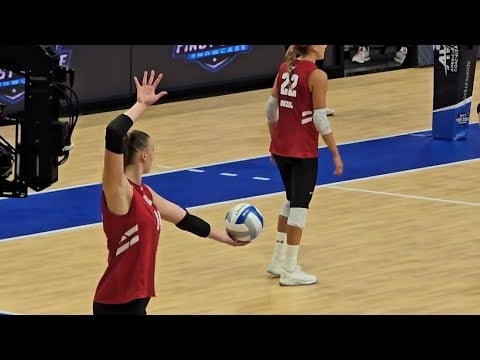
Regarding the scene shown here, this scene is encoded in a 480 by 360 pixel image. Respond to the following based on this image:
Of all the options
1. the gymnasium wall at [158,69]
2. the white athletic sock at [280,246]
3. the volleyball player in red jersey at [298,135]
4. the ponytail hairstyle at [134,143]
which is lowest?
the gymnasium wall at [158,69]

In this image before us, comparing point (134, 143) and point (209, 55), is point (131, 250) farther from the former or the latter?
point (209, 55)

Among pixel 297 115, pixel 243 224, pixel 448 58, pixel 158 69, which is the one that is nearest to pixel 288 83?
pixel 297 115

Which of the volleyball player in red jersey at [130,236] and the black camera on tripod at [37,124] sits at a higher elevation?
the black camera on tripod at [37,124]

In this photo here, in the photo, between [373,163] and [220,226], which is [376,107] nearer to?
[373,163]

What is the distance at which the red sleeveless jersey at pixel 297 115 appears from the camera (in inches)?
364

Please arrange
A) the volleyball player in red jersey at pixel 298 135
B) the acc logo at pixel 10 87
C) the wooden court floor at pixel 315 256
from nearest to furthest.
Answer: the wooden court floor at pixel 315 256
the volleyball player in red jersey at pixel 298 135
the acc logo at pixel 10 87

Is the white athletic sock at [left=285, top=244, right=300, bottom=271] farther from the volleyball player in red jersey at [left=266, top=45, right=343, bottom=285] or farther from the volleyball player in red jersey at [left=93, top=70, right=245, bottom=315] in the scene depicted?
the volleyball player in red jersey at [left=93, top=70, right=245, bottom=315]

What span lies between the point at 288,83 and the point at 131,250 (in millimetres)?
3396

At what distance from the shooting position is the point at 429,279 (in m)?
9.35

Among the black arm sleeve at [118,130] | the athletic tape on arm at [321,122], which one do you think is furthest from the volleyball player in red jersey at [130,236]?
the athletic tape on arm at [321,122]

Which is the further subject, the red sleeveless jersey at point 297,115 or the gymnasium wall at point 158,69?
the gymnasium wall at point 158,69

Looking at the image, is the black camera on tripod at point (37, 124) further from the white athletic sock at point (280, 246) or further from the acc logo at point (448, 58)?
the acc logo at point (448, 58)

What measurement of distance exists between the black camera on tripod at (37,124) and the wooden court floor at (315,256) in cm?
268
